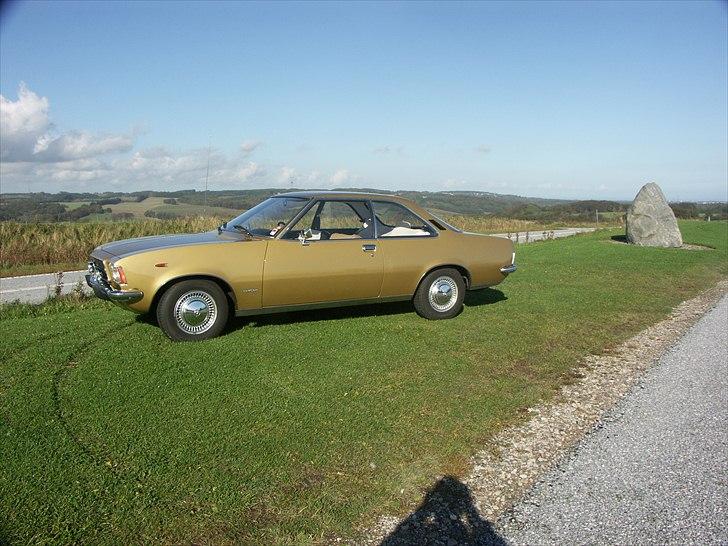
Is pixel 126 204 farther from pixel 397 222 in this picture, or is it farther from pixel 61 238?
pixel 397 222

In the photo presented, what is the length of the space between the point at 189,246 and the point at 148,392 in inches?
76.8

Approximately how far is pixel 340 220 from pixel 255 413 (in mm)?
3619

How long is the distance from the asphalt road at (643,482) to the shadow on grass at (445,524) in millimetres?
115

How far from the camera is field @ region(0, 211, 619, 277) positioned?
1595cm

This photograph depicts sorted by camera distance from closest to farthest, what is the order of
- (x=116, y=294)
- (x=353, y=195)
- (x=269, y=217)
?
1. (x=116, y=294)
2. (x=269, y=217)
3. (x=353, y=195)

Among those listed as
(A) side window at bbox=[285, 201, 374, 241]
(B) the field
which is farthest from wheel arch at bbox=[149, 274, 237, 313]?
(B) the field

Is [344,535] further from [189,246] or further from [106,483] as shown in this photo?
[189,246]

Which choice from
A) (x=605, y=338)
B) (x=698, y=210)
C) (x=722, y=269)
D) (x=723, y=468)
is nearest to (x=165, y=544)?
(x=723, y=468)

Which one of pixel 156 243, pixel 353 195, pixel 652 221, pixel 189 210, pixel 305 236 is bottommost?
pixel 156 243

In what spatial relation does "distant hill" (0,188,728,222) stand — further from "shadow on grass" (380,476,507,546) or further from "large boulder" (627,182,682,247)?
"shadow on grass" (380,476,507,546)

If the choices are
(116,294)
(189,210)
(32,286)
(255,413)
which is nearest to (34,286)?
(32,286)

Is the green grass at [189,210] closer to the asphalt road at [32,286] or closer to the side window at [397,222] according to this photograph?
the asphalt road at [32,286]

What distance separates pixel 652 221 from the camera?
67.3 ft

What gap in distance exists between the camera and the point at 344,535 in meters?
2.98
